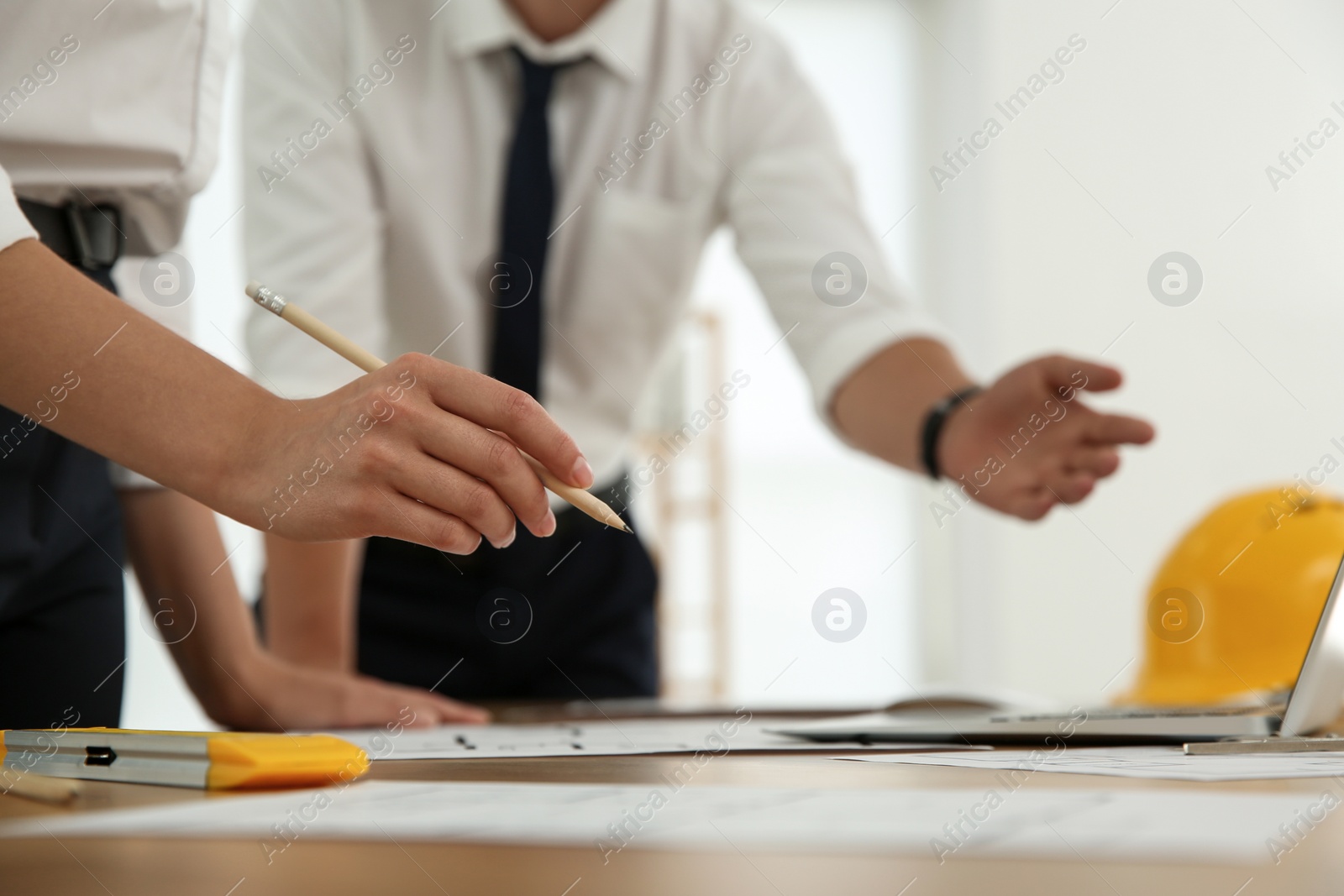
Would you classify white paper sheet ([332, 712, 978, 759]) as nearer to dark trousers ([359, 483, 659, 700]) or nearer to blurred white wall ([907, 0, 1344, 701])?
dark trousers ([359, 483, 659, 700])

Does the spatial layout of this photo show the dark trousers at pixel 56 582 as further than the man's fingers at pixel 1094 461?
No

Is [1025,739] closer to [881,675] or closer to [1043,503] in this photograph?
[1043,503]

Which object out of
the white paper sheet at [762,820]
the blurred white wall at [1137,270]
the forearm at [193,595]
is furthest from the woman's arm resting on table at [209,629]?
the blurred white wall at [1137,270]

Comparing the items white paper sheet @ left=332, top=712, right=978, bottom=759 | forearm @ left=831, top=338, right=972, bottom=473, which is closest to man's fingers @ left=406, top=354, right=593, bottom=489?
white paper sheet @ left=332, top=712, right=978, bottom=759

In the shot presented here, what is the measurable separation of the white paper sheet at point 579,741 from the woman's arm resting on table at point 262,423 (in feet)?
0.40

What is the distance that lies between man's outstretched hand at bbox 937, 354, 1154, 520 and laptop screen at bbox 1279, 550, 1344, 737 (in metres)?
0.35

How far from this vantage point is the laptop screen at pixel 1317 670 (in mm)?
585

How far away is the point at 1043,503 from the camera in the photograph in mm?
1020

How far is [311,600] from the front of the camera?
3.55 ft

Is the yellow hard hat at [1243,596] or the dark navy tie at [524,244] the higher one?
the dark navy tie at [524,244]

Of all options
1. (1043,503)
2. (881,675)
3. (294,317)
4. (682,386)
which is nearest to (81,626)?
(294,317)

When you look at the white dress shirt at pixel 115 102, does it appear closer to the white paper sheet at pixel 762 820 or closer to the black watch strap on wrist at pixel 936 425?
the white paper sheet at pixel 762 820

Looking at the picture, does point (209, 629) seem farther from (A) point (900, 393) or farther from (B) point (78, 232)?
(A) point (900, 393)

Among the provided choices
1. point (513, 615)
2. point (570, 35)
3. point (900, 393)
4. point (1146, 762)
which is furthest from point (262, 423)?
point (570, 35)
